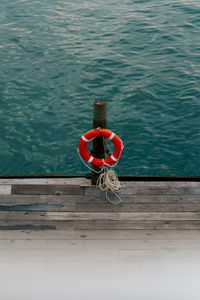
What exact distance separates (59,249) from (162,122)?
20.3 ft

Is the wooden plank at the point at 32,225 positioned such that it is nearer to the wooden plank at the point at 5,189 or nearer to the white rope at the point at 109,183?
the wooden plank at the point at 5,189

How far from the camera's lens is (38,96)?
465 inches

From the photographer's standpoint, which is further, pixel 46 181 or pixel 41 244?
pixel 46 181

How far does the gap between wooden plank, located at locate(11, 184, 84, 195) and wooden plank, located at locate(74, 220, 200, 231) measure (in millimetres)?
683

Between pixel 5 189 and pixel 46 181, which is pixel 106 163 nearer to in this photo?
pixel 46 181

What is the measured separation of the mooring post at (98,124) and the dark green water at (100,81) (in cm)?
281

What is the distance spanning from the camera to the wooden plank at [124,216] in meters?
5.73

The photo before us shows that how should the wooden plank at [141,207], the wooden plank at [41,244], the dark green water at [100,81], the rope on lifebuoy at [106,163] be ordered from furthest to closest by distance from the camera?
the dark green water at [100,81], the rope on lifebuoy at [106,163], the wooden plank at [141,207], the wooden plank at [41,244]

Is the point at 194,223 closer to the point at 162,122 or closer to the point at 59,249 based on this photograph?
the point at 59,249

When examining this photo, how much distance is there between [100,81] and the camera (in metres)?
12.6

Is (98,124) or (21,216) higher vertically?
(98,124)

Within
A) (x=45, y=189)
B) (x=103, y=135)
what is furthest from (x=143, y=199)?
(x=45, y=189)

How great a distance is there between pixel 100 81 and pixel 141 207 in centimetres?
739

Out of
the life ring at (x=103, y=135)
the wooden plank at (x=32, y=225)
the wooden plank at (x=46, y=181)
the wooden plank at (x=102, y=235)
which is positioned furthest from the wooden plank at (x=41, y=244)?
the life ring at (x=103, y=135)
